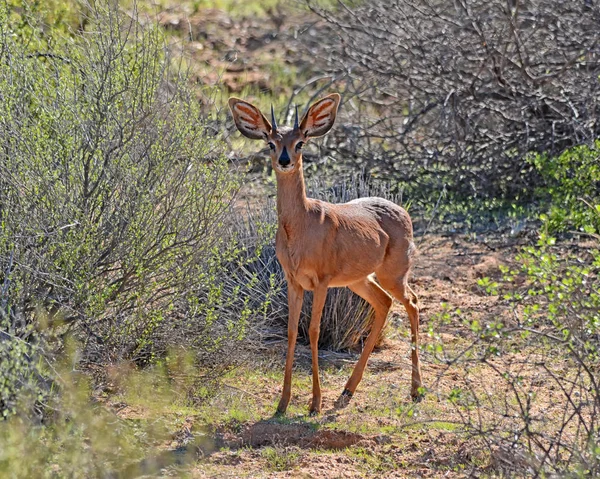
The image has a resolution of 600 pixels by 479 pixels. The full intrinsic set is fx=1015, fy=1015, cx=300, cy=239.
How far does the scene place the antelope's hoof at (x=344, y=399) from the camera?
25.1 ft

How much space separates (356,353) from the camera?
9.11 meters

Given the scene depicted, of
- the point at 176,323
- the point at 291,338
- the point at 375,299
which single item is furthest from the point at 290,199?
the point at 375,299

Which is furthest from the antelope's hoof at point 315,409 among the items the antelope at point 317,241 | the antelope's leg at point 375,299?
the antelope's leg at point 375,299

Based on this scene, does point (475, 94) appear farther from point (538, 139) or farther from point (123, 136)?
point (123, 136)

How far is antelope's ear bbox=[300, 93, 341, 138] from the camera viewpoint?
7485 mm

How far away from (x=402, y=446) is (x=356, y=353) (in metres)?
2.39

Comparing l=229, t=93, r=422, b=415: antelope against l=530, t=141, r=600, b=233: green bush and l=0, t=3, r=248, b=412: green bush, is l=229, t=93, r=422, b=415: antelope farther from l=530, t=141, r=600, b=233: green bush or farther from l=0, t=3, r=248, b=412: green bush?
l=530, t=141, r=600, b=233: green bush

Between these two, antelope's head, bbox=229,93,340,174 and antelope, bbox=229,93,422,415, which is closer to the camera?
antelope's head, bbox=229,93,340,174

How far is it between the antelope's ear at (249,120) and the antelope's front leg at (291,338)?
1.14 m

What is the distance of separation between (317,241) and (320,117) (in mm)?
947

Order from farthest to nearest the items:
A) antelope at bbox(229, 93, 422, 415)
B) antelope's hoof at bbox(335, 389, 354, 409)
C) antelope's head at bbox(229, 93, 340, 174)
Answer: antelope's hoof at bbox(335, 389, 354, 409)
antelope at bbox(229, 93, 422, 415)
antelope's head at bbox(229, 93, 340, 174)

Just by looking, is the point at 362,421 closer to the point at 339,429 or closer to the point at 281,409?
the point at 339,429

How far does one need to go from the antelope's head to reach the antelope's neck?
0.27 feet

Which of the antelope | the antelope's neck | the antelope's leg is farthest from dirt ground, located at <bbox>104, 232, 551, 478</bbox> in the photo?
the antelope's neck
